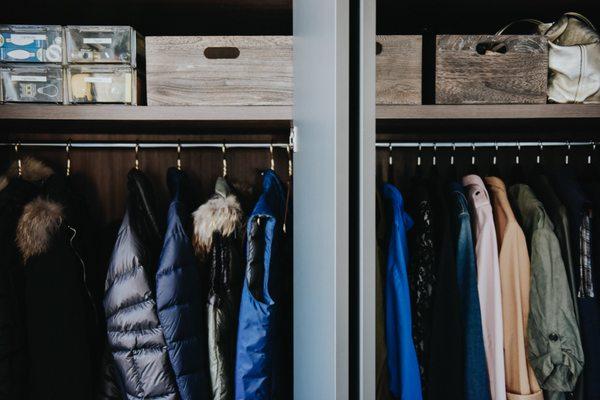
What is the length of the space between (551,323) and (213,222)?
0.89 m

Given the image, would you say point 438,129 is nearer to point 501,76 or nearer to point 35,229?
point 501,76

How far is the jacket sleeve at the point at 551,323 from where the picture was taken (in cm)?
106

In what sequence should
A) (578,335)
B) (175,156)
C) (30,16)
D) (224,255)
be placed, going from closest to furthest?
(578,335), (224,255), (30,16), (175,156)

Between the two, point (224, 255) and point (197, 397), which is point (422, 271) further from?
point (197, 397)

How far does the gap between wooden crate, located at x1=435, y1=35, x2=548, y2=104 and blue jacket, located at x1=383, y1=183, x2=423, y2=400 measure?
1.07ft

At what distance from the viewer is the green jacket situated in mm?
1061

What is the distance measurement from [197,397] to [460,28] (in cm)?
133

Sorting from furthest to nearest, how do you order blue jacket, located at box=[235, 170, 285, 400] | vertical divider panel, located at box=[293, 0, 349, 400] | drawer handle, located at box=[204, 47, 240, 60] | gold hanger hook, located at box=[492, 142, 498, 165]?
gold hanger hook, located at box=[492, 142, 498, 165] → drawer handle, located at box=[204, 47, 240, 60] → blue jacket, located at box=[235, 170, 285, 400] → vertical divider panel, located at box=[293, 0, 349, 400]

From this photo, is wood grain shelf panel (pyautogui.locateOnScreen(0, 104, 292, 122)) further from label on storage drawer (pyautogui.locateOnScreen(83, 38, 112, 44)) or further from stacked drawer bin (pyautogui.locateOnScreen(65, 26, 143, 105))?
label on storage drawer (pyautogui.locateOnScreen(83, 38, 112, 44))

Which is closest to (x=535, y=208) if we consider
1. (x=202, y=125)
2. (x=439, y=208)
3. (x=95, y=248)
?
(x=439, y=208)

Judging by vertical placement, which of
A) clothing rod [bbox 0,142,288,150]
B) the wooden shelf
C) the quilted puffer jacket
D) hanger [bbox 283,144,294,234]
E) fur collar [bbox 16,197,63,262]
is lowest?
the quilted puffer jacket

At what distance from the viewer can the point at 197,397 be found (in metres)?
1.09

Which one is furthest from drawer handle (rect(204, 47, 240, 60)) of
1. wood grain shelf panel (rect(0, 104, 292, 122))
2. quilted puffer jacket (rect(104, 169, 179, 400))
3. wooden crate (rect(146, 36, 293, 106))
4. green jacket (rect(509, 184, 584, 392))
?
green jacket (rect(509, 184, 584, 392))

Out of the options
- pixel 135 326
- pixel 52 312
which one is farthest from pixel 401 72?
pixel 52 312
